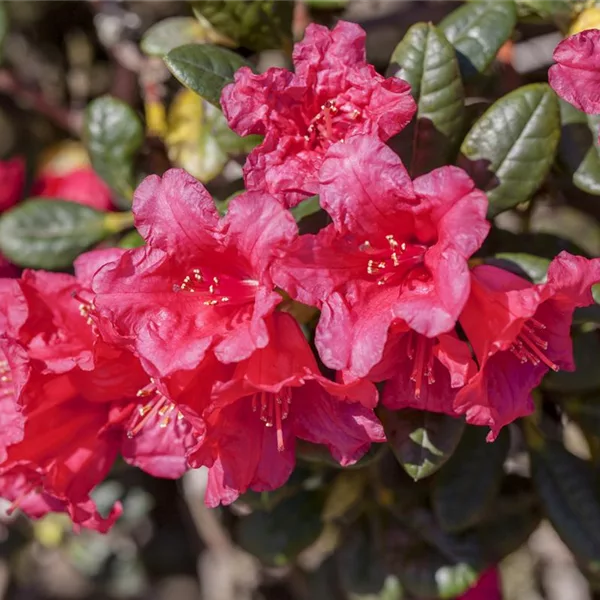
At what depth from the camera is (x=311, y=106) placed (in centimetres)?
116

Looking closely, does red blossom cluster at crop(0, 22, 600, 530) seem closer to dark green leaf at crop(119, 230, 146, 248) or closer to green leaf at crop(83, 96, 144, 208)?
dark green leaf at crop(119, 230, 146, 248)

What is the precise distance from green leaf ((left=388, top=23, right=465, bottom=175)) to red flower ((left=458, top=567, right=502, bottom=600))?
110 centimetres

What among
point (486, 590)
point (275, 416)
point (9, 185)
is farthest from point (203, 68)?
point (486, 590)

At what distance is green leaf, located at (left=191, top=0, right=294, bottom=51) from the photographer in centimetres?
139

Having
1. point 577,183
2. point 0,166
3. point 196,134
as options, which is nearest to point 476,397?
point 577,183

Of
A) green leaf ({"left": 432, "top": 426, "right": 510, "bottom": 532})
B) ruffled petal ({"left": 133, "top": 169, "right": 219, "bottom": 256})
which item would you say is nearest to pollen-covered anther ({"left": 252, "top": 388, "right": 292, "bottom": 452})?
ruffled petal ({"left": 133, "top": 169, "right": 219, "bottom": 256})

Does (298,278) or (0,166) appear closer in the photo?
(298,278)

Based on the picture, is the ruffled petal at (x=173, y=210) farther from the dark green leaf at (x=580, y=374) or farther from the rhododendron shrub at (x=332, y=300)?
the dark green leaf at (x=580, y=374)

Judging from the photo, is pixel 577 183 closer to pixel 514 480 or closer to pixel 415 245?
pixel 415 245

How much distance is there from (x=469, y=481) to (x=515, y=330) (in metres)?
0.56

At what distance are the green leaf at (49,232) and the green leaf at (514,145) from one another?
0.76 meters

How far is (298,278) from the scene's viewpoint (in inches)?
38.9

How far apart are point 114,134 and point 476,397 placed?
930mm

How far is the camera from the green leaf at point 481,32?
1.28m
